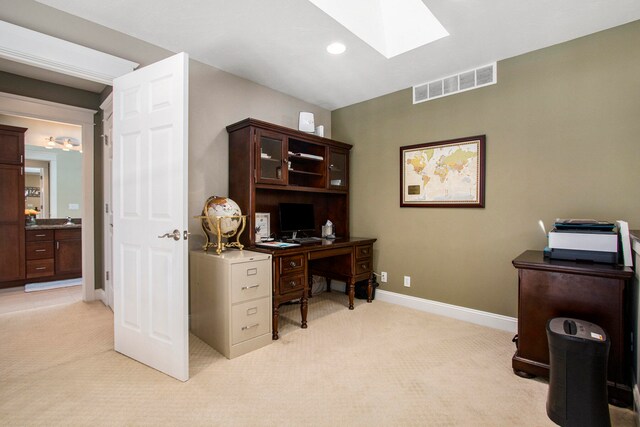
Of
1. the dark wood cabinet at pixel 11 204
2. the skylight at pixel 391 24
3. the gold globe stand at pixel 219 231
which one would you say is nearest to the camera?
the skylight at pixel 391 24

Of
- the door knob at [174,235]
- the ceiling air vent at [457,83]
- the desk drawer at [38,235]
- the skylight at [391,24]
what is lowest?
the desk drawer at [38,235]

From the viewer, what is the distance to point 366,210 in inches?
153

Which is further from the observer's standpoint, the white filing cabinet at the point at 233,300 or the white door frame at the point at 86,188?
the white door frame at the point at 86,188

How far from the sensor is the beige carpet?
5.33ft

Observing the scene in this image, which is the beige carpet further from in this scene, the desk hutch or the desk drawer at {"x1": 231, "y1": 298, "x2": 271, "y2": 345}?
the desk hutch

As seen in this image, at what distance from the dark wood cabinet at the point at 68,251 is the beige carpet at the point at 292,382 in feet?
6.38

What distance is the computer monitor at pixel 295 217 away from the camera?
3309 mm

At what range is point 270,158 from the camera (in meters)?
3.04

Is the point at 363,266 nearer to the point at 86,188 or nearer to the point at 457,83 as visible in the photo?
the point at 457,83

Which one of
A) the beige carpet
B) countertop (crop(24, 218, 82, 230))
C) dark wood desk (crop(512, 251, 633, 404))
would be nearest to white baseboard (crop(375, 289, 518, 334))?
the beige carpet

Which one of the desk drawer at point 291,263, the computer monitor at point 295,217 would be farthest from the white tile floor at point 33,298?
the desk drawer at point 291,263

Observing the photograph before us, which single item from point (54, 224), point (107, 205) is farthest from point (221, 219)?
point (54, 224)

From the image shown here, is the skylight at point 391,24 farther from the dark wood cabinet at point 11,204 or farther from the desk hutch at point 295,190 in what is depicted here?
the dark wood cabinet at point 11,204

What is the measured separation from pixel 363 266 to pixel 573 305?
77.9 inches
